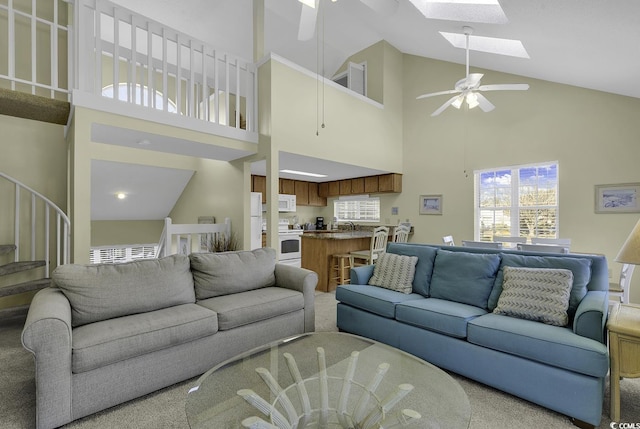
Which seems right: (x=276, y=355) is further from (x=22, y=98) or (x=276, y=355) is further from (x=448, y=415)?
(x=22, y=98)

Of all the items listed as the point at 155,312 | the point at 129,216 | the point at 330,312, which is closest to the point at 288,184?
the point at 129,216

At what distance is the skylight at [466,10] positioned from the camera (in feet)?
9.50

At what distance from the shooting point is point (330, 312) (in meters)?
3.90

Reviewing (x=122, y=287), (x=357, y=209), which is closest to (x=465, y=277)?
(x=122, y=287)

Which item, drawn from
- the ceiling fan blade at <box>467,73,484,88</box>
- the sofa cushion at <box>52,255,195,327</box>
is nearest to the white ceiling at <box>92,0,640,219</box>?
the ceiling fan blade at <box>467,73,484,88</box>

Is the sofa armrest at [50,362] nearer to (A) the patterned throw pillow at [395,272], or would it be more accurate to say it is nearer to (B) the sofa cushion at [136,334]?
(B) the sofa cushion at [136,334]

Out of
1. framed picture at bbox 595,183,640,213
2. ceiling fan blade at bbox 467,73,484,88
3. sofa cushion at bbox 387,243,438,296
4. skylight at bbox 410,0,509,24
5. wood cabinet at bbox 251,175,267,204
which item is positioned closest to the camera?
skylight at bbox 410,0,509,24

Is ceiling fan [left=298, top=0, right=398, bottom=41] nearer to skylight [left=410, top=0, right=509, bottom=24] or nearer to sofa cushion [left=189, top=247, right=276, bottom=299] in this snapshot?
skylight [left=410, top=0, right=509, bottom=24]

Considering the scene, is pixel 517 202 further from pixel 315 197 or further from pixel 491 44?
pixel 315 197

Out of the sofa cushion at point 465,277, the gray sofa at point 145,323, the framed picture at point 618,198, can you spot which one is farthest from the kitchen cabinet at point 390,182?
the gray sofa at point 145,323

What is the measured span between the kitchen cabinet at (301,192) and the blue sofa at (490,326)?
4.27 meters

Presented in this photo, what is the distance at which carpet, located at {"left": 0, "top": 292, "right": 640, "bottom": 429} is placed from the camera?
1.82 meters

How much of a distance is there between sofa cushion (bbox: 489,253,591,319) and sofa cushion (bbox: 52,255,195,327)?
2567 millimetres

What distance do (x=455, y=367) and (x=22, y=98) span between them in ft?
15.0
